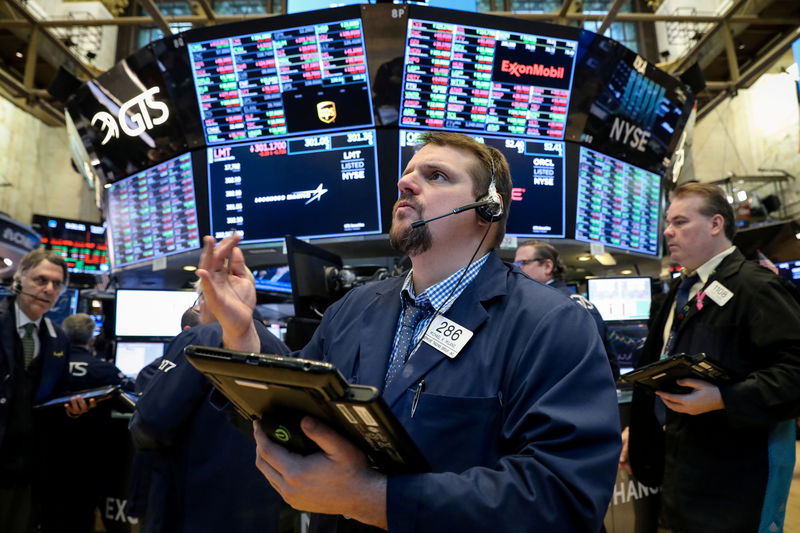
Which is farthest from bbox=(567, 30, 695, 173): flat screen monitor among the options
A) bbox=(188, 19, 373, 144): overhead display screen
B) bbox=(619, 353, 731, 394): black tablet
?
bbox=(619, 353, 731, 394): black tablet

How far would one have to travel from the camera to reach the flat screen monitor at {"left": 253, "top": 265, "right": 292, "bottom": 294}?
4410 mm

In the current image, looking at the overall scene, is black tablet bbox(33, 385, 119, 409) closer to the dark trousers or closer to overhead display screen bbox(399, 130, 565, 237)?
the dark trousers

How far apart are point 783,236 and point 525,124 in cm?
391

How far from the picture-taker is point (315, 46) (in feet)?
11.9

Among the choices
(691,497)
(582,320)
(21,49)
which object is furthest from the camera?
(21,49)

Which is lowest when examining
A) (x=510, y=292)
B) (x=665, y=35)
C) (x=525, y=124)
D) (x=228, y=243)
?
(x=510, y=292)

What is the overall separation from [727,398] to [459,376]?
1240 millimetres

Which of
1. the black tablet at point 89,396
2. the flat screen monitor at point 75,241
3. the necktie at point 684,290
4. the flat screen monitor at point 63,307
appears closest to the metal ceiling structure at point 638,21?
the flat screen monitor at point 75,241

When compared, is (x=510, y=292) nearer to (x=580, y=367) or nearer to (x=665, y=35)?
(x=580, y=367)

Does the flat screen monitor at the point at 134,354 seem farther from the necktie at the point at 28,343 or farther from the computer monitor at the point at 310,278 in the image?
the computer monitor at the point at 310,278

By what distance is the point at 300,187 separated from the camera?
368 cm

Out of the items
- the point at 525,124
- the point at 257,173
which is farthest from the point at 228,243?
the point at 525,124

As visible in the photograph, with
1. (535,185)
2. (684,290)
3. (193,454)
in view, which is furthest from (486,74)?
(193,454)

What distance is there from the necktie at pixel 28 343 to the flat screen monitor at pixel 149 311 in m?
0.98
